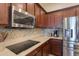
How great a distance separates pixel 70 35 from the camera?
1.46 metres

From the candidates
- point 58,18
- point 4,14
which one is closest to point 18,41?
point 4,14

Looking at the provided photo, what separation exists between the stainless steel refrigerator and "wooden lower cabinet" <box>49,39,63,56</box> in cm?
5

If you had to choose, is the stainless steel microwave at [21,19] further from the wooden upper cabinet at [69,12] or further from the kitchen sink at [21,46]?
the wooden upper cabinet at [69,12]

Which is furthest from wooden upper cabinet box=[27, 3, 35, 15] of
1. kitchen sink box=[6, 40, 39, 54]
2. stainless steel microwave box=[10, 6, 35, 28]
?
kitchen sink box=[6, 40, 39, 54]

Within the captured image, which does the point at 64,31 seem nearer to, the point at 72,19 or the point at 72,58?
the point at 72,19

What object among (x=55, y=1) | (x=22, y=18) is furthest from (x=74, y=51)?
(x=22, y=18)

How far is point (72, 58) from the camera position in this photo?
1.35m

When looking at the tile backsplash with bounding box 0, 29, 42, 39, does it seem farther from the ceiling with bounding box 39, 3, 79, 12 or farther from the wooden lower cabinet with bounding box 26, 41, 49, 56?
the ceiling with bounding box 39, 3, 79, 12

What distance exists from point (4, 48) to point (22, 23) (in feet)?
1.24

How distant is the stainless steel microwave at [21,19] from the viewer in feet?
4.22

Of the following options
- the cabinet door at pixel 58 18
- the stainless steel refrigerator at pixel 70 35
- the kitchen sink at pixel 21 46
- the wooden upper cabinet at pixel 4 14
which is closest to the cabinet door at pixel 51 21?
Result: the cabinet door at pixel 58 18

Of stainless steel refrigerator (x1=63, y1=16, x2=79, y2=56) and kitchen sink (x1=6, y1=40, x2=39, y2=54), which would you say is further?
stainless steel refrigerator (x1=63, y1=16, x2=79, y2=56)

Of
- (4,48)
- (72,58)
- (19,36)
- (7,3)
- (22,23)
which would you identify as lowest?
(72,58)

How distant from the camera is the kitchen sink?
127cm
